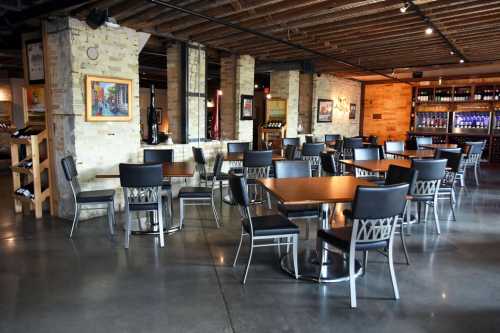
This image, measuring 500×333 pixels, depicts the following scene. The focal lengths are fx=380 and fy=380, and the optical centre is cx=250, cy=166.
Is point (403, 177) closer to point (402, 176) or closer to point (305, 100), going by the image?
point (402, 176)

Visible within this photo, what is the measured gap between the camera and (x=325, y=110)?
11.9m

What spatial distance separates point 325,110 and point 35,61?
27.4 feet

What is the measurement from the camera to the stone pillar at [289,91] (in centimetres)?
1006

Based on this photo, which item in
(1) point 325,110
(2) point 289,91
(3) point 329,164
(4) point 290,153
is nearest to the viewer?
(3) point 329,164

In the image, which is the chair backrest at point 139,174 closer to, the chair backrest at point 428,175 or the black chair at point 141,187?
the black chair at point 141,187

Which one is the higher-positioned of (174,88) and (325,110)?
(174,88)

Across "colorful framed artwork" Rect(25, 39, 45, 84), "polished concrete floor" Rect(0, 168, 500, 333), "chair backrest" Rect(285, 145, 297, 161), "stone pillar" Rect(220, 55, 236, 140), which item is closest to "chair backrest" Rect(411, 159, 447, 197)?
"polished concrete floor" Rect(0, 168, 500, 333)

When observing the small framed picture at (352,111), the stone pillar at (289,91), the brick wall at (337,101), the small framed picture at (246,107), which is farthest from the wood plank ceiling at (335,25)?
the small framed picture at (352,111)

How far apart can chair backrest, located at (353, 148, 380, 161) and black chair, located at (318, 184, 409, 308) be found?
3.10 m

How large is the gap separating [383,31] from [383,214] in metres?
4.56

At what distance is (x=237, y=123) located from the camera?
8562mm

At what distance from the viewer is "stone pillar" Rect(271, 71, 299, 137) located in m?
10.1

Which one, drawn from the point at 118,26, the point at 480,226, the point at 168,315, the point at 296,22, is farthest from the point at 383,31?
the point at 168,315

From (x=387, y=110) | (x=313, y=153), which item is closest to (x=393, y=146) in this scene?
(x=313, y=153)
